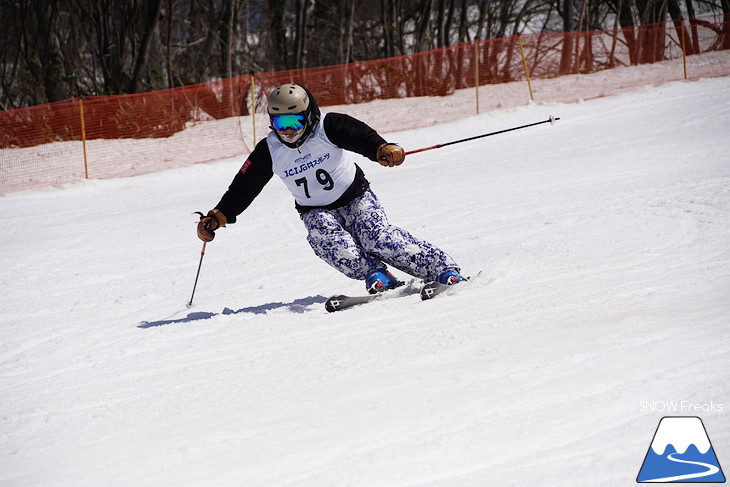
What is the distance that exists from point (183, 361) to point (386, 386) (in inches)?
56.3

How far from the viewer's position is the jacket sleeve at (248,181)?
5.58m

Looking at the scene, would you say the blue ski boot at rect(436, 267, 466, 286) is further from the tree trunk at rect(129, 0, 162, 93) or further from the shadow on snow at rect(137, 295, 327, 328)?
the tree trunk at rect(129, 0, 162, 93)

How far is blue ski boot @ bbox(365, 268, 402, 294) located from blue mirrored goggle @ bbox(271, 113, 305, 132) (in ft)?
3.59

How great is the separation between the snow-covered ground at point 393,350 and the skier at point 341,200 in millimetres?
370

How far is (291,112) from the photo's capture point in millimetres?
5109

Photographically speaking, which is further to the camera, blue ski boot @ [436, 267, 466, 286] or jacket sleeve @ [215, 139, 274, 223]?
jacket sleeve @ [215, 139, 274, 223]

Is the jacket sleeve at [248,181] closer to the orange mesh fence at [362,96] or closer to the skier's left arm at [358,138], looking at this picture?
the skier's left arm at [358,138]

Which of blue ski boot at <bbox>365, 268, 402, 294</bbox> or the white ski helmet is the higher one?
the white ski helmet

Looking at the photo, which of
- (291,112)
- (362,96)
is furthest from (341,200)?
(362,96)

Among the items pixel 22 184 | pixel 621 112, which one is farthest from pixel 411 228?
pixel 22 184

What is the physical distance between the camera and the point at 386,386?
3.38 metres

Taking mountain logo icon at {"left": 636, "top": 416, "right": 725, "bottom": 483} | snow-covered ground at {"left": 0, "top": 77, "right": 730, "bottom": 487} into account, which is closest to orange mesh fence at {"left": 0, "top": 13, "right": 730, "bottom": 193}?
snow-covered ground at {"left": 0, "top": 77, "right": 730, "bottom": 487}

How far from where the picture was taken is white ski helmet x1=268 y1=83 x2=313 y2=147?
201 inches

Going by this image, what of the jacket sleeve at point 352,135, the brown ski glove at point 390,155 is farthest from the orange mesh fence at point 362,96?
the brown ski glove at point 390,155
